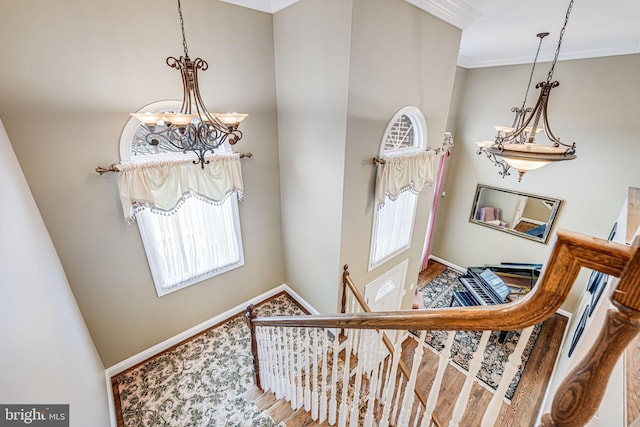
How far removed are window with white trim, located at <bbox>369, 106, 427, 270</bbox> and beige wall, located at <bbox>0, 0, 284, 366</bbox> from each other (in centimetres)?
157

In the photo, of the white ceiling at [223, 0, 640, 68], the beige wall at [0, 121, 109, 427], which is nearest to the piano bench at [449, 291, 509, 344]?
the white ceiling at [223, 0, 640, 68]

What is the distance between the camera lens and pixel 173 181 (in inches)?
104

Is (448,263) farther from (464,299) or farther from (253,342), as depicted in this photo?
(253,342)

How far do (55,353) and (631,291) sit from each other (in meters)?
2.50

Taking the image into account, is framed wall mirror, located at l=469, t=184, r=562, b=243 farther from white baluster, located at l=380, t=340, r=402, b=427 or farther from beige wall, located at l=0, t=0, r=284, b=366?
white baluster, located at l=380, t=340, r=402, b=427

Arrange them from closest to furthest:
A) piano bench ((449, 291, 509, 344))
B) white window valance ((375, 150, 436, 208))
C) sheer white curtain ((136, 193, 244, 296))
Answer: sheer white curtain ((136, 193, 244, 296)) → white window valance ((375, 150, 436, 208)) → piano bench ((449, 291, 509, 344))

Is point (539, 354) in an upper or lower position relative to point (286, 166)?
lower

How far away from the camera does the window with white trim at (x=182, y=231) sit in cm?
256

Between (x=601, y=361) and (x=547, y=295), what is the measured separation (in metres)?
0.15

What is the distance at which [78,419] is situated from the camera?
1.54 metres

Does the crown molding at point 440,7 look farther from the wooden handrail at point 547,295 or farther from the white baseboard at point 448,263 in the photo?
the white baseboard at point 448,263

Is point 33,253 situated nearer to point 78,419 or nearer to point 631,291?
point 78,419

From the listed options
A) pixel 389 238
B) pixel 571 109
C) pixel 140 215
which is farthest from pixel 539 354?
pixel 140 215

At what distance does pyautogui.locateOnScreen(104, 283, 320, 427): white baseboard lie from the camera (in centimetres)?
288
